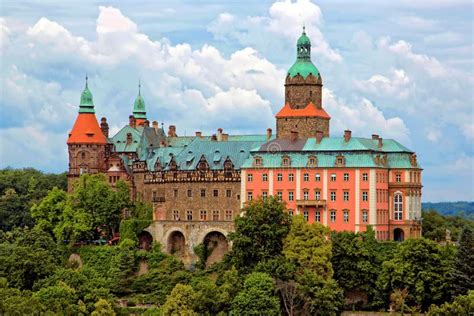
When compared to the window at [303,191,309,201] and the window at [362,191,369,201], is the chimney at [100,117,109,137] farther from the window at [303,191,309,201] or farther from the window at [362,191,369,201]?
the window at [362,191,369,201]

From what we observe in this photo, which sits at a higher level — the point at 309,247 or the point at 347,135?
the point at 347,135

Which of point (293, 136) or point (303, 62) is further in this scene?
point (303, 62)

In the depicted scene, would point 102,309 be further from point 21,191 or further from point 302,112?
point 21,191

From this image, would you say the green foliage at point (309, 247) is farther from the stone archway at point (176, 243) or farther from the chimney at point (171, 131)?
the chimney at point (171, 131)

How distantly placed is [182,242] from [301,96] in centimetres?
1619

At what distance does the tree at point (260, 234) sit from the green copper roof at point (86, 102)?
2602 cm

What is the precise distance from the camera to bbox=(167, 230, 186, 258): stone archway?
120m

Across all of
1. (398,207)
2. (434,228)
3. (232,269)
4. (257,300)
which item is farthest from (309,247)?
(434,228)

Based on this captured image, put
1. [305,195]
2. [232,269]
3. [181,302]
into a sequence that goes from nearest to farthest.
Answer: [181,302], [232,269], [305,195]

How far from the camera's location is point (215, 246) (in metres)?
119

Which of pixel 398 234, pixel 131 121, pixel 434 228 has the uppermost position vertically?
pixel 131 121

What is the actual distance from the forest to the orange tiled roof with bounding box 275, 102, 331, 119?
1272 cm

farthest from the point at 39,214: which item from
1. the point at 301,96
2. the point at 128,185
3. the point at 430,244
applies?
the point at 430,244

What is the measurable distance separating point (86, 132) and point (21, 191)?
84.4 ft
